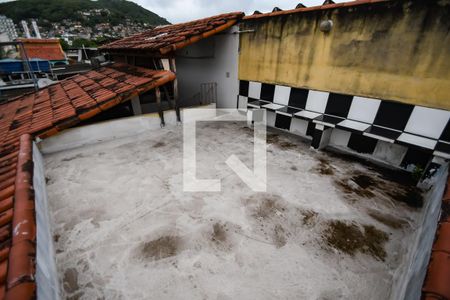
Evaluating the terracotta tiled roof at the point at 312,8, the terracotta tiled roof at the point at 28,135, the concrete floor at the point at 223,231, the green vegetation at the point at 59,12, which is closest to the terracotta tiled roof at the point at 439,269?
the concrete floor at the point at 223,231

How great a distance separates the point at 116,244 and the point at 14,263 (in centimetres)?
188

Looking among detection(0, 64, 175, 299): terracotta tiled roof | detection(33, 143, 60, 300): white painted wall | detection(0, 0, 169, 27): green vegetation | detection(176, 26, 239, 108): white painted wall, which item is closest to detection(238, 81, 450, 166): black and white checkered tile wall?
→ detection(176, 26, 239, 108): white painted wall

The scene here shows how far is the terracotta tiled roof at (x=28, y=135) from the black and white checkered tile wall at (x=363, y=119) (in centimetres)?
419

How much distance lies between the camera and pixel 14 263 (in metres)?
1.62

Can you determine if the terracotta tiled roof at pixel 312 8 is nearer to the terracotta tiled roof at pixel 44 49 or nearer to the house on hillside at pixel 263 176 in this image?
the house on hillside at pixel 263 176

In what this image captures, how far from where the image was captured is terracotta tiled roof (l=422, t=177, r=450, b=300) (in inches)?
54.7

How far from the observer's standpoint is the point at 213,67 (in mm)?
9750

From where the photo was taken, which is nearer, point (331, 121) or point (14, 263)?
point (14, 263)

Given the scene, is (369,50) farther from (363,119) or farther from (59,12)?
(59,12)

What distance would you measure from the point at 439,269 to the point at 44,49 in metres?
36.0

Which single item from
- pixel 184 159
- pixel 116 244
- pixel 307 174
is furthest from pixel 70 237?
pixel 307 174

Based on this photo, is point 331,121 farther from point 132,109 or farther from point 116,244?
point 132,109

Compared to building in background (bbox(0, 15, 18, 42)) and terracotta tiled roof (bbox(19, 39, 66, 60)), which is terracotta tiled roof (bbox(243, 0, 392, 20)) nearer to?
terracotta tiled roof (bbox(19, 39, 66, 60))

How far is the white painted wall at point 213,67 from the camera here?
883 centimetres
